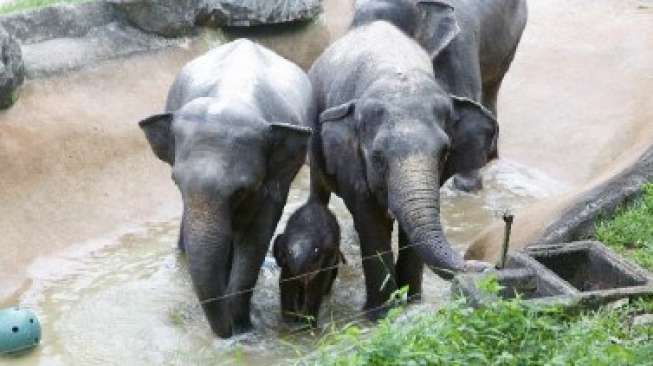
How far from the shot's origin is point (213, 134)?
6875 millimetres

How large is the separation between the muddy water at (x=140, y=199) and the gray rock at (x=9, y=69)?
0.41 feet

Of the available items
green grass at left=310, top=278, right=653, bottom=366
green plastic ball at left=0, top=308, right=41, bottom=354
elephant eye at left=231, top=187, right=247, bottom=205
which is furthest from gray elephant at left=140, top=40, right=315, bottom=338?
green grass at left=310, top=278, right=653, bottom=366

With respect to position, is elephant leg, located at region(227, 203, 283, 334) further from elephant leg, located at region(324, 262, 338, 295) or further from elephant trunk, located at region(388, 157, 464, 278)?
elephant trunk, located at region(388, 157, 464, 278)

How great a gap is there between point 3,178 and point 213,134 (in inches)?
115

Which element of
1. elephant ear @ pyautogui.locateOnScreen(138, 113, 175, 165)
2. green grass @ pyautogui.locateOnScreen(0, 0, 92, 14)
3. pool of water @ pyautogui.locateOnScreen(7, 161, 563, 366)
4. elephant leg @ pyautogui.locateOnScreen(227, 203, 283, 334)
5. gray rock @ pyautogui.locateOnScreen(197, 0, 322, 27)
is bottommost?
pool of water @ pyautogui.locateOnScreen(7, 161, 563, 366)

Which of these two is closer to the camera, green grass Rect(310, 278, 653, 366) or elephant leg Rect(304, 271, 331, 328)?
green grass Rect(310, 278, 653, 366)

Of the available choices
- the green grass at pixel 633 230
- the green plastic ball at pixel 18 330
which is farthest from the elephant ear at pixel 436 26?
the green plastic ball at pixel 18 330

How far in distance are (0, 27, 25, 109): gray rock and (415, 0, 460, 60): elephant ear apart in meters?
3.15

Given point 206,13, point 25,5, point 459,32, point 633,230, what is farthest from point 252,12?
point 633,230

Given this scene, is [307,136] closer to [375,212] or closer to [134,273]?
[375,212]

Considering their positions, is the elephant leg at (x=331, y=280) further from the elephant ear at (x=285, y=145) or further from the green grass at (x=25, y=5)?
the green grass at (x=25, y=5)

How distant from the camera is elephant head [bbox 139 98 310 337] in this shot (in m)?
6.72

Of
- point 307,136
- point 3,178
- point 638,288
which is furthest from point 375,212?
point 3,178

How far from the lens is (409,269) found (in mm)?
7809
